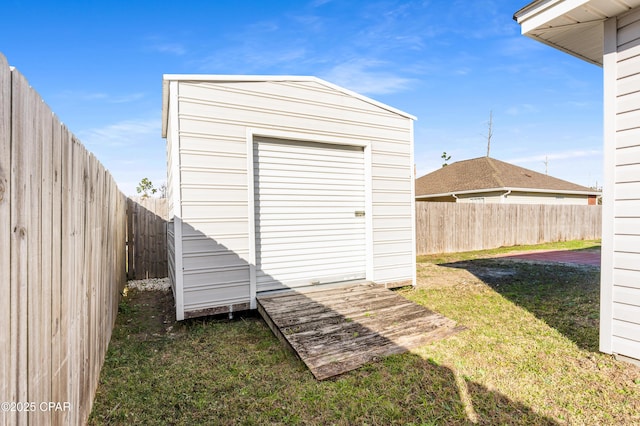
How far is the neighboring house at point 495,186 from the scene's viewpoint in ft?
50.6

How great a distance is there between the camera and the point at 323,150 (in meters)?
4.97

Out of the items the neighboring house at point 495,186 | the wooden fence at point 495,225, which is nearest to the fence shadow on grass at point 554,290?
the wooden fence at point 495,225

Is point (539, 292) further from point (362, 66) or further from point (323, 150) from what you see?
point (362, 66)

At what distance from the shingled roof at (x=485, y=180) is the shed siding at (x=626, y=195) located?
1325 cm

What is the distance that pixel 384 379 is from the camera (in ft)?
8.76

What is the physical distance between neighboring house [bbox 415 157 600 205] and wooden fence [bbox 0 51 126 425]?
16.6 meters

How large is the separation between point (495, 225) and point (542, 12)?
11068 mm

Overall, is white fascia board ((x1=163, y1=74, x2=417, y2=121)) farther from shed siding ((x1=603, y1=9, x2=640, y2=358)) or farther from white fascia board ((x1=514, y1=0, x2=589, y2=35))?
shed siding ((x1=603, y1=9, x2=640, y2=358))

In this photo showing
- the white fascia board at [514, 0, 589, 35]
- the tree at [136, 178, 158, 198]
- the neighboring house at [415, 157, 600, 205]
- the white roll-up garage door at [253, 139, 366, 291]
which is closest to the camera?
the white fascia board at [514, 0, 589, 35]

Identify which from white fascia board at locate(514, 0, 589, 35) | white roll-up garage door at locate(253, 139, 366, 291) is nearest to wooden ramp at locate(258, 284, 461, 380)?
white roll-up garage door at locate(253, 139, 366, 291)

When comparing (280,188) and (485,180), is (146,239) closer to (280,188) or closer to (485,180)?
(280,188)

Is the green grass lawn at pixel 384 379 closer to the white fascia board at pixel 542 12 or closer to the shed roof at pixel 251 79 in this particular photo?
the shed roof at pixel 251 79

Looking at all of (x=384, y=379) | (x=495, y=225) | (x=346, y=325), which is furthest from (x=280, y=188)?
(x=495, y=225)

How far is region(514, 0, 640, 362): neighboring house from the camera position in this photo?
2777 millimetres
